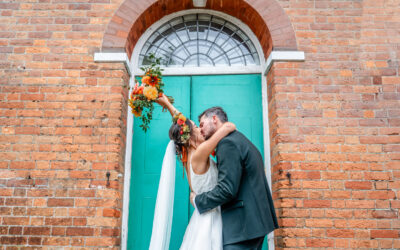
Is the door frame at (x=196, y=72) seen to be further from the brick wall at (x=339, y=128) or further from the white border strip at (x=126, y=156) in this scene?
the brick wall at (x=339, y=128)

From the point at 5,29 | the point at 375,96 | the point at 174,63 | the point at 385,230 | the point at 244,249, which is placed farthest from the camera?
the point at 174,63

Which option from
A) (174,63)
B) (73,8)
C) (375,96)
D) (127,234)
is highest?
(73,8)

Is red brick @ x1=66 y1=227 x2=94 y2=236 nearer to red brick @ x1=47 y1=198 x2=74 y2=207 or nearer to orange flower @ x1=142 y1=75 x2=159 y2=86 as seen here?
red brick @ x1=47 y1=198 x2=74 y2=207

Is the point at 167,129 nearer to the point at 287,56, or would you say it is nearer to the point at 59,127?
the point at 59,127

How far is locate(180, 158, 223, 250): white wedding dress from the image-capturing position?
304 centimetres

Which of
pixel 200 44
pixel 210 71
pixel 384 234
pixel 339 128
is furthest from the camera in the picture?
pixel 200 44

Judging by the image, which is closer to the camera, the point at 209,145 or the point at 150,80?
the point at 209,145

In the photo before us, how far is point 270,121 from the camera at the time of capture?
14.5 feet

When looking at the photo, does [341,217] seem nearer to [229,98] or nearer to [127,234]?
[229,98]

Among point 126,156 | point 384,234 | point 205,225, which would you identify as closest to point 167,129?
point 126,156

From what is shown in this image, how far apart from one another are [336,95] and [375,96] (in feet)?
1.56

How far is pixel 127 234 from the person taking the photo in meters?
4.26

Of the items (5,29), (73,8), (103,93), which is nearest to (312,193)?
(103,93)

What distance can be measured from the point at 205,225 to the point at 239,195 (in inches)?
16.7
